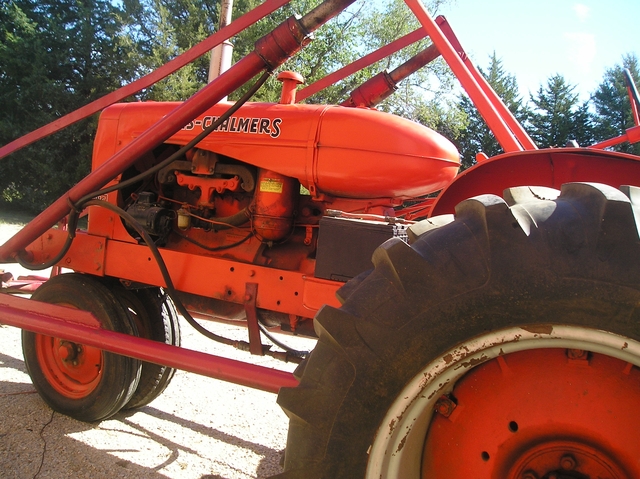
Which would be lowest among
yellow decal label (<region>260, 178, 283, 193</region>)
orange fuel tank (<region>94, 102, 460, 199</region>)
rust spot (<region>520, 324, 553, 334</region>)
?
rust spot (<region>520, 324, 553, 334</region>)

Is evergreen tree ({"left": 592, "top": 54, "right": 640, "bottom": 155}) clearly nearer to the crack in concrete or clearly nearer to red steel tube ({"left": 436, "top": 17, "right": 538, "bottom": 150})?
red steel tube ({"left": 436, "top": 17, "right": 538, "bottom": 150})

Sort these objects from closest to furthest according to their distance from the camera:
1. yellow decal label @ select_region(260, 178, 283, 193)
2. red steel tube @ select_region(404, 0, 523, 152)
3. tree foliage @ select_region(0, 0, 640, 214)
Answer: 1. red steel tube @ select_region(404, 0, 523, 152)
2. yellow decal label @ select_region(260, 178, 283, 193)
3. tree foliage @ select_region(0, 0, 640, 214)

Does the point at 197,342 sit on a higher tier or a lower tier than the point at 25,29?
lower

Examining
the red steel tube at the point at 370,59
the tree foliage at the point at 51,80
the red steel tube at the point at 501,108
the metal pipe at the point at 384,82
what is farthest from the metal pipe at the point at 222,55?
the tree foliage at the point at 51,80

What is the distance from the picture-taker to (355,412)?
127 cm

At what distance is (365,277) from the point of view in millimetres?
1449

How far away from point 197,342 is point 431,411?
3.69m

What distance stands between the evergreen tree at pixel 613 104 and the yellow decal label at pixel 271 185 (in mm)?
24199

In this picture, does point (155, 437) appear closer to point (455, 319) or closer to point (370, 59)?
point (455, 319)

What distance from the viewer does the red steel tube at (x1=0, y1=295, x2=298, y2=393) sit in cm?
194

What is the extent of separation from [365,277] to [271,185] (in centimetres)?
126

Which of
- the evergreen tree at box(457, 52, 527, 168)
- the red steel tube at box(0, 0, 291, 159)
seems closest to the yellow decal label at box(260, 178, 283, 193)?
the red steel tube at box(0, 0, 291, 159)

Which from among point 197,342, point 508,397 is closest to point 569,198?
point 508,397

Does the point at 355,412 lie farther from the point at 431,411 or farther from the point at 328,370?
the point at 431,411
